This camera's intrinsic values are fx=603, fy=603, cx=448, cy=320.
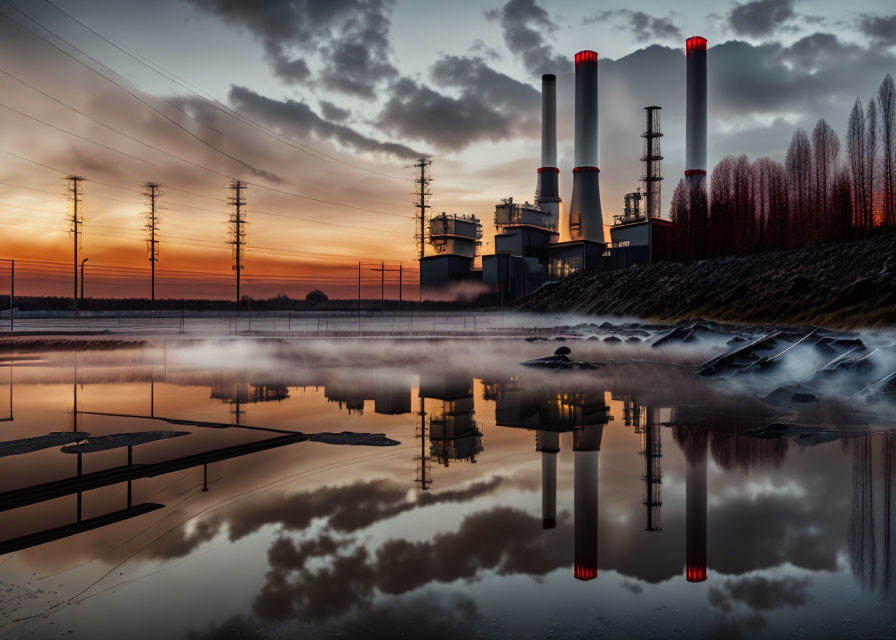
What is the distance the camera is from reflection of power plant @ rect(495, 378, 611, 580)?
474 centimetres

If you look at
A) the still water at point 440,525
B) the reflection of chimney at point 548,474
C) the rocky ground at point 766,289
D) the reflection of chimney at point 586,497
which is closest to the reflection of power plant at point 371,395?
the still water at point 440,525

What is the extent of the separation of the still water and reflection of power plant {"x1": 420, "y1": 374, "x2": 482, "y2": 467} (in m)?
0.06

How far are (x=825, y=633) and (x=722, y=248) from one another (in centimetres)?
6601

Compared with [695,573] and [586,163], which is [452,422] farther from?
[586,163]

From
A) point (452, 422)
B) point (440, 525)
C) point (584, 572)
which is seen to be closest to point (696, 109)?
point (452, 422)

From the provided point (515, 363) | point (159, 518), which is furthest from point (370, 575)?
point (515, 363)

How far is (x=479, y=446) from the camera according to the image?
7.93 metres

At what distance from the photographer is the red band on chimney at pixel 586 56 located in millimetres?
68625

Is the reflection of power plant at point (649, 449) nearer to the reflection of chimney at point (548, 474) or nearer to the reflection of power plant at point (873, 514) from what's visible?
the reflection of chimney at point (548, 474)

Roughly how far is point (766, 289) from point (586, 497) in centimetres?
3706

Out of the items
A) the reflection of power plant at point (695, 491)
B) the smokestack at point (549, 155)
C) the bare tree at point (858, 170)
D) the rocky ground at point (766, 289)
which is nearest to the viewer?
the reflection of power plant at point (695, 491)

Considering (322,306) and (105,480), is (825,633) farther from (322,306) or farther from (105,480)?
(322,306)

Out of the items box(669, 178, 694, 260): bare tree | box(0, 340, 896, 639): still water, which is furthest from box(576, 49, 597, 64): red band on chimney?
box(0, 340, 896, 639): still water

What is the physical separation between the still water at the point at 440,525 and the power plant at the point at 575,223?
207 feet
